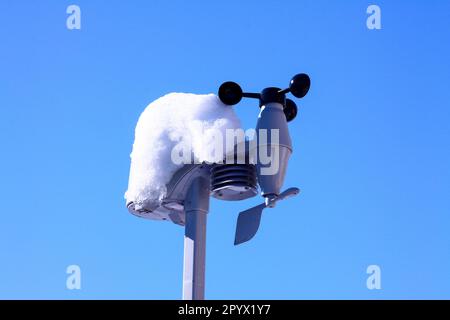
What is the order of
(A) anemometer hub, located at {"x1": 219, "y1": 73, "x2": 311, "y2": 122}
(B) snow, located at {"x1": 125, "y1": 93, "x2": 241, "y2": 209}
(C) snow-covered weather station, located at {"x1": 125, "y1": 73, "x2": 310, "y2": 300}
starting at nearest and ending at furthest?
(C) snow-covered weather station, located at {"x1": 125, "y1": 73, "x2": 310, "y2": 300} < (A) anemometer hub, located at {"x1": 219, "y1": 73, "x2": 311, "y2": 122} < (B) snow, located at {"x1": 125, "y1": 93, "x2": 241, "y2": 209}

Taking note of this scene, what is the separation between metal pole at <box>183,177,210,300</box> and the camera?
9797 mm

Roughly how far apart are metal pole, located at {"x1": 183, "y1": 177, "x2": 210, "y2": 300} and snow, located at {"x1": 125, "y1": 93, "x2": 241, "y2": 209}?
14.1 inches

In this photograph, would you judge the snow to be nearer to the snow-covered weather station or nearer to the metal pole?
the snow-covered weather station

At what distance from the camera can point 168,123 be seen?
34.5 ft

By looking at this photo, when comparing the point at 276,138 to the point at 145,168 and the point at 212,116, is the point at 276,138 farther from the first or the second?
the point at 145,168

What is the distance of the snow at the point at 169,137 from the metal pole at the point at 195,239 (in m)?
0.36

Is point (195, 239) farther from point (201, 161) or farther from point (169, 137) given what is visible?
point (169, 137)

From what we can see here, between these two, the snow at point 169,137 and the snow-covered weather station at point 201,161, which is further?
the snow at point 169,137

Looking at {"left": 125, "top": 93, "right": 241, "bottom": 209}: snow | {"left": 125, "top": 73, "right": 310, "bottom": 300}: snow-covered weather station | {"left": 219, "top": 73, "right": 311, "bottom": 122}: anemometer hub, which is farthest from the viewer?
{"left": 125, "top": 93, "right": 241, "bottom": 209}: snow

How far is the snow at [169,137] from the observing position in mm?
10195

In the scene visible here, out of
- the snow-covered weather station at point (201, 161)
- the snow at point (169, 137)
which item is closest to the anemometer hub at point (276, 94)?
the snow-covered weather station at point (201, 161)

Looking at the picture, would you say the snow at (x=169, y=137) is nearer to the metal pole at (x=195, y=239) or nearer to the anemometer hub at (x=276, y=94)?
the anemometer hub at (x=276, y=94)

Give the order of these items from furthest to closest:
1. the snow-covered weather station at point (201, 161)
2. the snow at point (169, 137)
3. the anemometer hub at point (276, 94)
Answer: the snow at point (169, 137) → the anemometer hub at point (276, 94) → the snow-covered weather station at point (201, 161)

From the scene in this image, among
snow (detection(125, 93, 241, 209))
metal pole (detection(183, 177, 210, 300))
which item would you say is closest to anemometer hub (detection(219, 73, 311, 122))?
snow (detection(125, 93, 241, 209))
